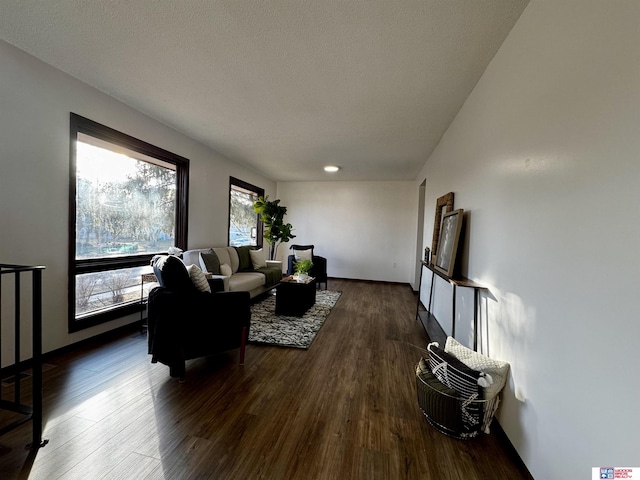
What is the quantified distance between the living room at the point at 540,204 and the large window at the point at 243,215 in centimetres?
239

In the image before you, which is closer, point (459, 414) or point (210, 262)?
point (459, 414)

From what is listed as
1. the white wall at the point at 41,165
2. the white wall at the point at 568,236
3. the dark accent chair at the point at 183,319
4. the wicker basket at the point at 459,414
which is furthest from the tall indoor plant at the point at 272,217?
the wicker basket at the point at 459,414

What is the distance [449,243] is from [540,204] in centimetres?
134

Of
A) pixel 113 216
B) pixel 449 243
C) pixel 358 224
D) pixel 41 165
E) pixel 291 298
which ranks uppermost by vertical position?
pixel 41 165

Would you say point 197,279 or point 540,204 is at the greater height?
point 540,204

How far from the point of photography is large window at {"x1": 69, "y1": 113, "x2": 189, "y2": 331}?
2.65 m

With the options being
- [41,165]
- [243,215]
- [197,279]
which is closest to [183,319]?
[197,279]

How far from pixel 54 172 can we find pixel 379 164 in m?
4.58

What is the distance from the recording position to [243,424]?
1677 millimetres

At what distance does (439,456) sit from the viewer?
149 cm

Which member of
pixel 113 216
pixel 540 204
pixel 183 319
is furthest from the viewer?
pixel 113 216

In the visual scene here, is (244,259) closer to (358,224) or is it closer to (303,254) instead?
(303,254)

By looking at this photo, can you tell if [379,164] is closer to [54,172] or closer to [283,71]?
[283,71]

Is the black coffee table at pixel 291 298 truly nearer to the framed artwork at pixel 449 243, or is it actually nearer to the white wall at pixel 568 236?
the framed artwork at pixel 449 243
